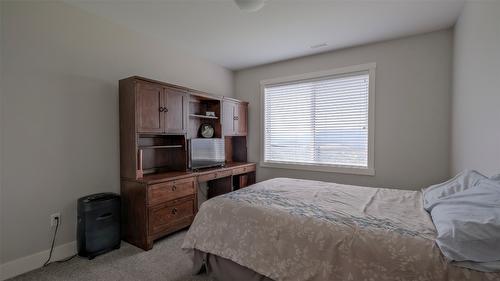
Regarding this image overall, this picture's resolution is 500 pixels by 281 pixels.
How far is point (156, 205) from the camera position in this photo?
2564 mm

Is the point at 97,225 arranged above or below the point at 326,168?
below

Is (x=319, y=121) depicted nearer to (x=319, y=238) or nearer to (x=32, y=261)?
(x=319, y=238)

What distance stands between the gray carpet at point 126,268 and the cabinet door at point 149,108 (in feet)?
4.38

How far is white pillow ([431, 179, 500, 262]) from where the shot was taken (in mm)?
1071

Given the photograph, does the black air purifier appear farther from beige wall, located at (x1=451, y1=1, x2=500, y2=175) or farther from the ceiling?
beige wall, located at (x1=451, y1=1, x2=500, y2=175)

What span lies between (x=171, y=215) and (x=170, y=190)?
31 cm

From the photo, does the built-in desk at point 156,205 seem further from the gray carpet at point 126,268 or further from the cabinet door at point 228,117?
the cabinet door at point 228,117

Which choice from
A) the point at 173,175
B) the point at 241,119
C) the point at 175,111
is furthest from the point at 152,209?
the point at 241,119

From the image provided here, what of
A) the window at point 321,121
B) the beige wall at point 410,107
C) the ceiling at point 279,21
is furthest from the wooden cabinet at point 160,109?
the beige wall at point 410,107

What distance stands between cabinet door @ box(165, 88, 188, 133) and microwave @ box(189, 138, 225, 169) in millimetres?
283

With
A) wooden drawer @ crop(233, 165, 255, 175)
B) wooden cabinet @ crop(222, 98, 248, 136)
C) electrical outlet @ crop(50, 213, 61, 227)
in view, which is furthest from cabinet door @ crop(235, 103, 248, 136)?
electrical outlet @ crop(50, 213, 61, 227)

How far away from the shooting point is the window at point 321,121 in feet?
11.0

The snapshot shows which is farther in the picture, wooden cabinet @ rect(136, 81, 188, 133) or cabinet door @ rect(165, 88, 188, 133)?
cabinet door @ rect(165, 88, 188, 133)

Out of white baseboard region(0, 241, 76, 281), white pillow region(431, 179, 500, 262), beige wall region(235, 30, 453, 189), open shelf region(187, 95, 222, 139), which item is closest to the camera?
white pillow region(431, 179, 500, 262)
